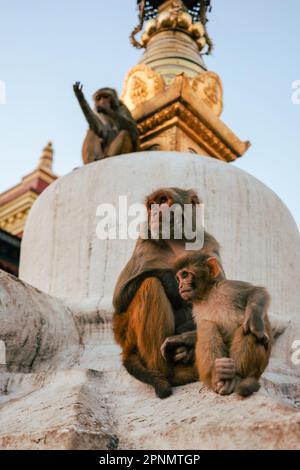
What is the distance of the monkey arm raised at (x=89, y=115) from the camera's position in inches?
229

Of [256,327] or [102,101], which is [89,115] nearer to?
[102,101]

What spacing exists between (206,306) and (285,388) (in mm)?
943

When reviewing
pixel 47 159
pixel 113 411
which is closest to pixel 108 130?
pixel 113 411

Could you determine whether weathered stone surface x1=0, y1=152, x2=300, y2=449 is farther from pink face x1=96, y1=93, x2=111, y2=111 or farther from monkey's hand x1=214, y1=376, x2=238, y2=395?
pink face x1=96, y1=93, x2=111, y2=111

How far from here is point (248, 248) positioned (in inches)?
204

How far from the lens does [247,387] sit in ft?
8.07

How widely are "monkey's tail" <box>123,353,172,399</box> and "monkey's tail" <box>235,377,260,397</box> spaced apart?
45 cm

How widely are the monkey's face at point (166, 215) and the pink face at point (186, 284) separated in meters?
0.55

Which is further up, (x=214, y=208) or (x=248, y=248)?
(x=214, y=208)

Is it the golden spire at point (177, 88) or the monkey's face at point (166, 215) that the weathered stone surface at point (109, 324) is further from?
the golden spire at point (177, 88)

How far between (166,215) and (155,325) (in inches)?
25.5
